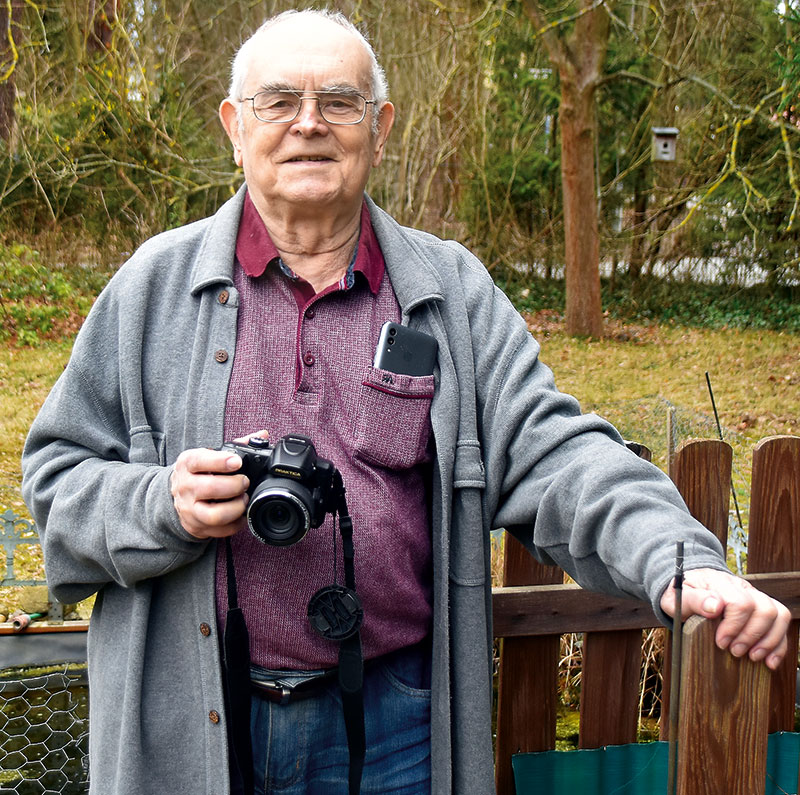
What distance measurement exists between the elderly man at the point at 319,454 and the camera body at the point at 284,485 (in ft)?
0.11

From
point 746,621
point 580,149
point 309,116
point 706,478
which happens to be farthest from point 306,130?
point 580,149

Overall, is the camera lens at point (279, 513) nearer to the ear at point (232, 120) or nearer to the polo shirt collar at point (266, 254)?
the polo shirt collar at point (266, 254)

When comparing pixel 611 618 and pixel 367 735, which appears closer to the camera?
pixel 367 735

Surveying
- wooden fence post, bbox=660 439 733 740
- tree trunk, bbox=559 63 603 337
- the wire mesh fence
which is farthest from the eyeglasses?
tree trunk, bbox=559 63 603 337

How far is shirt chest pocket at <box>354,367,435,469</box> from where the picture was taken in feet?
4.85

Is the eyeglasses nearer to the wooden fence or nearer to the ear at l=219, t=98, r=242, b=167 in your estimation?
the ear at l=219, t=98, r=242, b=167

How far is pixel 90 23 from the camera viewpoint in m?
7.68

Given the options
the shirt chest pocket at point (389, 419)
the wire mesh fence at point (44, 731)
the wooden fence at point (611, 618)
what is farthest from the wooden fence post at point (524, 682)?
the wire mesh fence at point (44, 731)

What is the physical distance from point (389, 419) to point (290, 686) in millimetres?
Answer: 453

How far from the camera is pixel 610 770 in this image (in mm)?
2078

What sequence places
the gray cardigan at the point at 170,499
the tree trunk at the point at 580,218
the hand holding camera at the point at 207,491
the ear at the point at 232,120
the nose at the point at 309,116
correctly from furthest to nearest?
1. the tree trunk at the point at 580,218
2. the ear at the point at 232,120
3. the nose at the point at 309,116
4. the gray cardigan at the point at 170,499
5. the hand holding camera at the point at 207,491

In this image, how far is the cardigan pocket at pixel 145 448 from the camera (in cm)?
147

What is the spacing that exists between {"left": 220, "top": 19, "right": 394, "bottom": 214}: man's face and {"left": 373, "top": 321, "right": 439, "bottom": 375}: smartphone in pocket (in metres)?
0.25

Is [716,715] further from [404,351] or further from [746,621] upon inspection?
[404,351]
